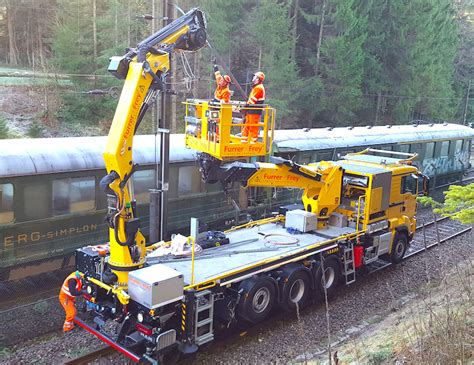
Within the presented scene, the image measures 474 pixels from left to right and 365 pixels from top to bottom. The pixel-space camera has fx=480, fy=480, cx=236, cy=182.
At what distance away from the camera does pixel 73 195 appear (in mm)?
10914

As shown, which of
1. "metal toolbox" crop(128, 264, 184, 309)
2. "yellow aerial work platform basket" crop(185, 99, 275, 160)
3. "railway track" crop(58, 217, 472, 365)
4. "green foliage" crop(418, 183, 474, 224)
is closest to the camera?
"metal toolbox" crop(128, 264, 184, 309)

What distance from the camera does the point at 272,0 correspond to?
2745 cm

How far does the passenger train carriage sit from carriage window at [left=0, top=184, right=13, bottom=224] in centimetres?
2

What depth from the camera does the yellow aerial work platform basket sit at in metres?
8.67

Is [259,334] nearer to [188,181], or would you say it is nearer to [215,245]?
[215,245]

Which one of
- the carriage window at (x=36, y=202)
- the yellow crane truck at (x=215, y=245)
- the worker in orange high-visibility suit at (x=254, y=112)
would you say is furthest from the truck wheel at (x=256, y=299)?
the carriage window at (x=36, y=202)

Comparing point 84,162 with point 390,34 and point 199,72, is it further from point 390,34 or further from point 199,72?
point 390,34

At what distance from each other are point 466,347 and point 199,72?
23.9 metres

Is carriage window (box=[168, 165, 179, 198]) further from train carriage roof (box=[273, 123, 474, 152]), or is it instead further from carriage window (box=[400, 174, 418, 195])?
carriage window (box=[400, 174, 418, 195])

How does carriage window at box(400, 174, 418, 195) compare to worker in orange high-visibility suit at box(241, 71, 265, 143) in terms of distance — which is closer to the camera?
worker in orange high-visibility suit at box(241, 71, 265, 143)

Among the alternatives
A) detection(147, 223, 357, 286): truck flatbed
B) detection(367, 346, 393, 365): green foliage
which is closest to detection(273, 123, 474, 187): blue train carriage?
detection(147, 223, 357, 286): truck flatbed

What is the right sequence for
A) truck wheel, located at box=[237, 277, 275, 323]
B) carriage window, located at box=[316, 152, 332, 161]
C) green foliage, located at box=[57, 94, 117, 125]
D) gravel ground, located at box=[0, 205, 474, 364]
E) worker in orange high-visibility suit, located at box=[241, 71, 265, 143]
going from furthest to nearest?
green foliage, located at box=[57, 94, 117, 125], carriage window, located at box=[316, 152, 332, 161], worker in orange high-visibility suit, located at box=[241, 71, 265, 143], truck wheel, located at box=[237, 277, 275, 323], gravel ground, located at box=[0, 205, 474, 364]

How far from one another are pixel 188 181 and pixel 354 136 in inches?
305

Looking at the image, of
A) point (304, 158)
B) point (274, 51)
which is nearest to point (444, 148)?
point (304, 158)
